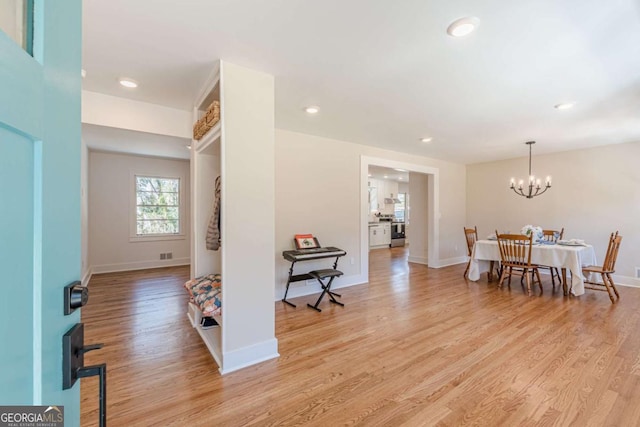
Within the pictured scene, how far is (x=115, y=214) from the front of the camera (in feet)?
19.2

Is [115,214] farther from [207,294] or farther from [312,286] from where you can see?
[207,294]

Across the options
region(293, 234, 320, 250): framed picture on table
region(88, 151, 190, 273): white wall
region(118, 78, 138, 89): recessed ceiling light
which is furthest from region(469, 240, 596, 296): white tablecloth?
region(88, 151, 190, 273): white wall

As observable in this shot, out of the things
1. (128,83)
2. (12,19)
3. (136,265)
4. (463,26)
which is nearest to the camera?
(12,19)

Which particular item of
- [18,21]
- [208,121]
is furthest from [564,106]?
[18,21]

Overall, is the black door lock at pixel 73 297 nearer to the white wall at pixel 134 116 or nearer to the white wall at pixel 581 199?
the white wall at pixel 134 116

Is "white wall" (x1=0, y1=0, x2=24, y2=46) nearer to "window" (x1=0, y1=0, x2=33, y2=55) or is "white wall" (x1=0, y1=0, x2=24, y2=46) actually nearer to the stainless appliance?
"window" (x1=0, y1=0, x2=33, y2=55)

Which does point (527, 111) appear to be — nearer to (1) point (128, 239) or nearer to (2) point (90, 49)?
(2) point (90, 49)

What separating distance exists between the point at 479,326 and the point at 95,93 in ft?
15.4

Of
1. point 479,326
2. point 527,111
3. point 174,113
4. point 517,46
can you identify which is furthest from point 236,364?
point 527,111

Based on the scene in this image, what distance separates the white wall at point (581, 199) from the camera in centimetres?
473

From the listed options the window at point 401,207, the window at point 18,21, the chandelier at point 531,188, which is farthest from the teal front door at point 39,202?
the window at point 401,207

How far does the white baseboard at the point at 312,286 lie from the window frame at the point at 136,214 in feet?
12.4

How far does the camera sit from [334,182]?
4605 millimetres

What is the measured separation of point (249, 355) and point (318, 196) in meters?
2.61
